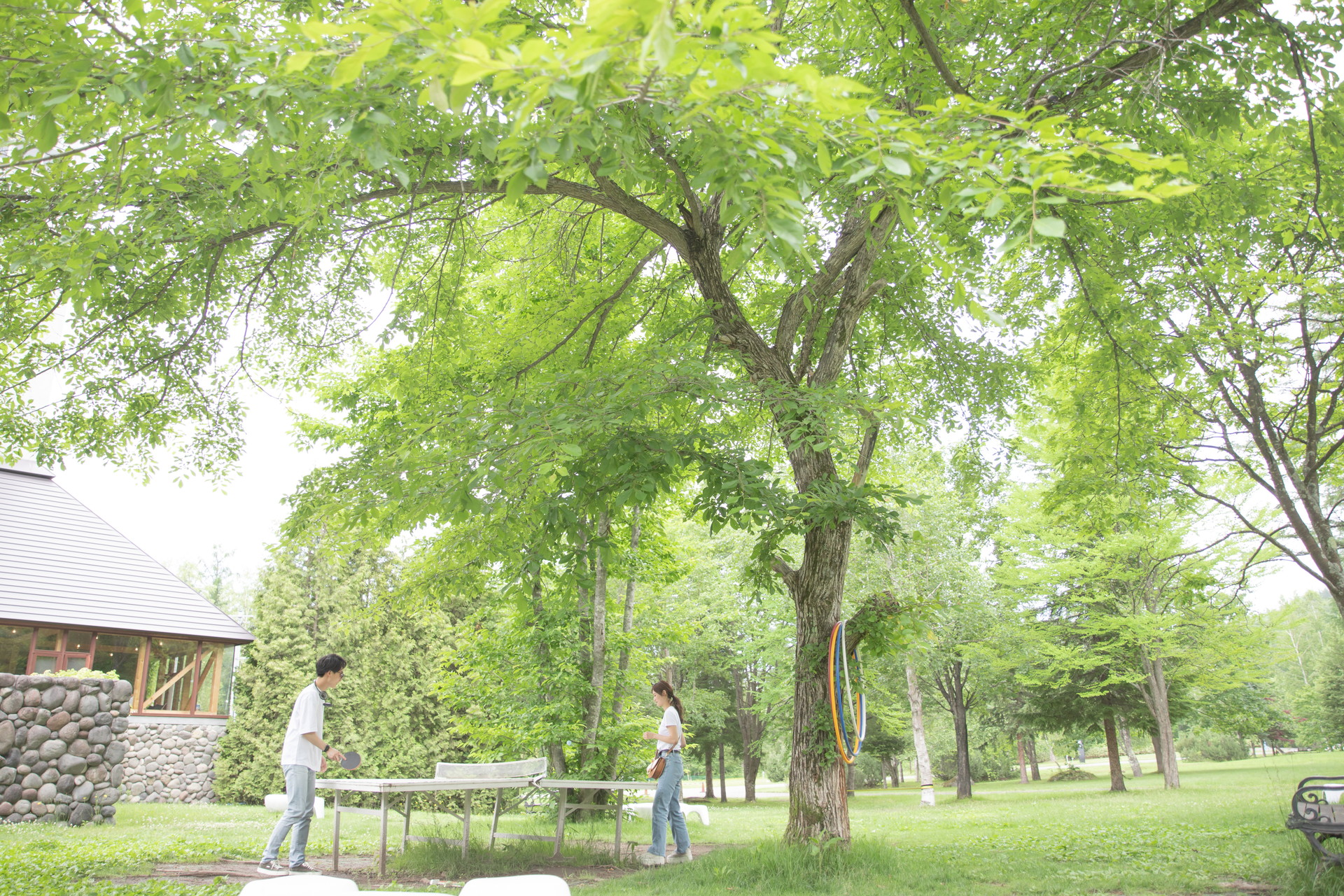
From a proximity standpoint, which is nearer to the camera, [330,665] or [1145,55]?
[1145,55]

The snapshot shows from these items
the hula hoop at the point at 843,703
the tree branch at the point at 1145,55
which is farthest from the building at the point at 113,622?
the tree branch at the point at 1145,55

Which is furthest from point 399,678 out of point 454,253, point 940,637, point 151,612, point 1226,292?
point 1226,292

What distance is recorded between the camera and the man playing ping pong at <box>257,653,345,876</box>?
6.10m

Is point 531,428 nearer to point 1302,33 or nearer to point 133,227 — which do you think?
point 133,227

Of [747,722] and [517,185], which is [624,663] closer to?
[517,185]

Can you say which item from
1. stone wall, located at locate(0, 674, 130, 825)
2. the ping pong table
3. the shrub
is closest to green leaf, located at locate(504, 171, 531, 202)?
the ping pong table

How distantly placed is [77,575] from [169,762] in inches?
165

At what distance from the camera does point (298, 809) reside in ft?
20.2

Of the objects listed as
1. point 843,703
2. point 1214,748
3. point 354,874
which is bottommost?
point 1214,748

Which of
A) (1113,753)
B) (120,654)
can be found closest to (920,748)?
(1113,753)

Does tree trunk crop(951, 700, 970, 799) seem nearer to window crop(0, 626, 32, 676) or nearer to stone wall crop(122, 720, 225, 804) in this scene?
stone wall crop(122, 720, 225, 804)

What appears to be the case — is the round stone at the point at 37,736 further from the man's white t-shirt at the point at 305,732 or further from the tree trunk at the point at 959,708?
the tree trunk at the point at 959,708

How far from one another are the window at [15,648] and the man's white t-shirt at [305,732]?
12.9 meters

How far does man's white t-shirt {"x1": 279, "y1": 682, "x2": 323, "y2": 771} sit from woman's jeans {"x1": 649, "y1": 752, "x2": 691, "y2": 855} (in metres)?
3.03
